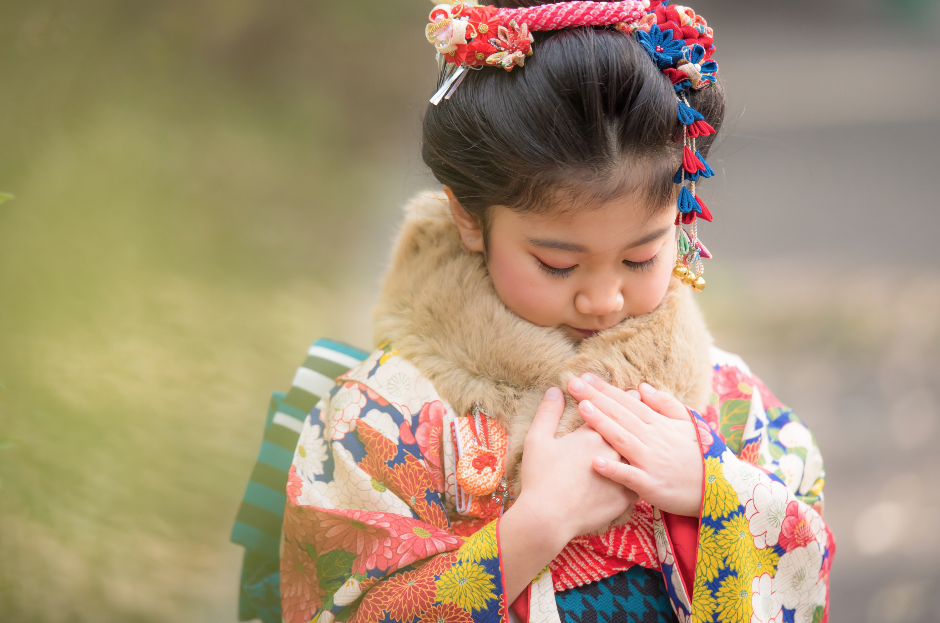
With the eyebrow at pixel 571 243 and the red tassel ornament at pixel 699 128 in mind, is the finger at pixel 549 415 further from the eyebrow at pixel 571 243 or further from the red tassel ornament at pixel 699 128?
the red tassel ornament at pixel 699 128

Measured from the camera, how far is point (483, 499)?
99cm

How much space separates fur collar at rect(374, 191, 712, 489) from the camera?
3.26 ft

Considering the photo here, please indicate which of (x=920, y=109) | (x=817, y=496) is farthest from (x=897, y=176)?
(x=817, y=496)

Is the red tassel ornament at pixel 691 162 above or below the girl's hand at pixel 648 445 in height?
above

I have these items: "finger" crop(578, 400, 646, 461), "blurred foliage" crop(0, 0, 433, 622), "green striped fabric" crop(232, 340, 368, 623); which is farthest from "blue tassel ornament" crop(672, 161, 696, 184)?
"blurred foliage" crop(0, 0, 433, 622)

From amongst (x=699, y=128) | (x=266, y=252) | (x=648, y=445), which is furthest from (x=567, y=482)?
(x=266, y=252)

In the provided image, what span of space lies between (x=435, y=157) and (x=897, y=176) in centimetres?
190

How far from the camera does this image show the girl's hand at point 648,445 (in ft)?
3.00

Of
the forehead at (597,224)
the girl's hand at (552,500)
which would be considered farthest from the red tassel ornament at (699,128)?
the girl's hand at (552,500)

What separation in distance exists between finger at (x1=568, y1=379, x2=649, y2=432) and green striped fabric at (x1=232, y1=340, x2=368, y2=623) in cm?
52

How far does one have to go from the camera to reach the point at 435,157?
1.03m

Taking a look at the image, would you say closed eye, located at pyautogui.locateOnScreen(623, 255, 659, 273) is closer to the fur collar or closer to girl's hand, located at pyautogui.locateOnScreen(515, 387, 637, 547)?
the fur collar

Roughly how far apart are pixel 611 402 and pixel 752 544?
292 millimetres

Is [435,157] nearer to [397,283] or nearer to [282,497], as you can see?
[397,283]
